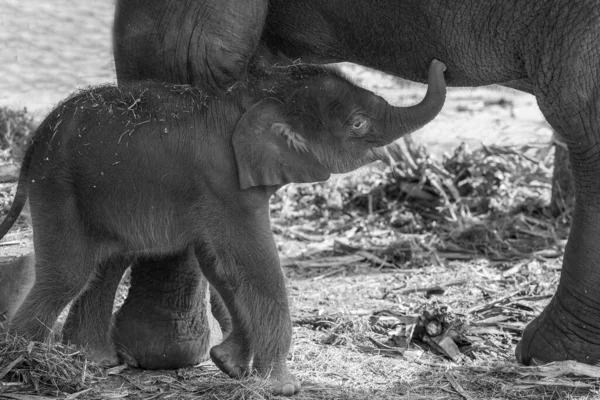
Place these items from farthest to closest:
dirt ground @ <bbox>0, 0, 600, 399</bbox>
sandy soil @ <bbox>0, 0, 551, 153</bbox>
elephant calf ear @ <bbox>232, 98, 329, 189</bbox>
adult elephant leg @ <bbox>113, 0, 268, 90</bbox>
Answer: sandy soil @ <bbox>0, 0, 551, 153</bbox> → adult elephant leg @ <bbox>113, 0, 268, 90</bbox> → dirt ground @ <bbox>0, 0, 600, 399</bbox> → elephant calf ear @ <bbox>232, 98, 329, 189</bbox>

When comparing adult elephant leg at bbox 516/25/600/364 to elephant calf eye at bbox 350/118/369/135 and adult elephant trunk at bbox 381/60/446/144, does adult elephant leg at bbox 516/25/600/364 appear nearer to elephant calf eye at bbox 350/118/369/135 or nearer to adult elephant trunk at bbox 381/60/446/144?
adult elephant trunk at bbox 381/60/446/144

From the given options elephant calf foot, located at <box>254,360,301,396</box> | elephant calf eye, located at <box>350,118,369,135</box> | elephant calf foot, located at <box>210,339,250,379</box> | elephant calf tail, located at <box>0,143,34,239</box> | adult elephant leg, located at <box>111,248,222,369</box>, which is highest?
elephant calf eye, located at <box>350,118,369,135</box>

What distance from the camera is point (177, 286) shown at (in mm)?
5332

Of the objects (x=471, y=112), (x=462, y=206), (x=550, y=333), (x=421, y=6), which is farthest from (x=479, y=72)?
(x=471, y=112)

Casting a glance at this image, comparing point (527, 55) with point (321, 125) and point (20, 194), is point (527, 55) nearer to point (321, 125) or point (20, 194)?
point (321, 125)

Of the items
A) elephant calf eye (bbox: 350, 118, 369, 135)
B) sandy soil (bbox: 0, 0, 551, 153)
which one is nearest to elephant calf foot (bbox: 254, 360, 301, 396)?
elephant calf eye (bbox: 350, 118, 369, 135)

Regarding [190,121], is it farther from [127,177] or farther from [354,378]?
[354,378]

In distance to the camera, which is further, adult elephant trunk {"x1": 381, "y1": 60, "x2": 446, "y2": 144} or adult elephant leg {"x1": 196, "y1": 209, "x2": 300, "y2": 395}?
adult elephant trunk {"x1": 381, "y1": 60, "x2": 446, "y2": 144}

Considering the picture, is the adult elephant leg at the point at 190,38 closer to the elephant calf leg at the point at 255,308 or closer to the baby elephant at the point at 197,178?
the baby elephant at the point at 197,178

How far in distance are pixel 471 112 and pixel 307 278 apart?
12.8 feet

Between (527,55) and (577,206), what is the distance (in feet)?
2.40

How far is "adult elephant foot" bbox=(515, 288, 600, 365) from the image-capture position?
538 centimetres

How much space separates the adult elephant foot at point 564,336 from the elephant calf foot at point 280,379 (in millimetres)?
1255

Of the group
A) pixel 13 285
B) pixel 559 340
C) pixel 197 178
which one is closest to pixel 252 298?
pixel 197 178
